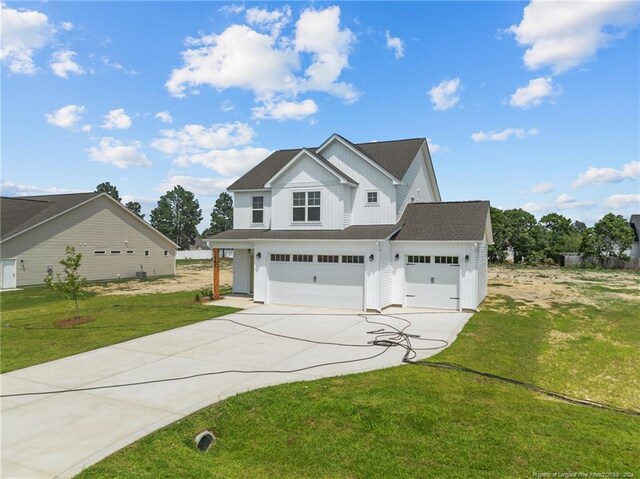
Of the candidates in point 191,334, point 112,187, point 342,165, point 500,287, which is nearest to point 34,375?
point 191,334

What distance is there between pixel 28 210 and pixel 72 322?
20831mm

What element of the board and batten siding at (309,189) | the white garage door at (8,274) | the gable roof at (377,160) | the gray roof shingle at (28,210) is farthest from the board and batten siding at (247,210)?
the white garage door at (8,274)

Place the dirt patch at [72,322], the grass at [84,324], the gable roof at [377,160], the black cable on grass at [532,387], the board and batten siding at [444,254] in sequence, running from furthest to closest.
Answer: the gable roof at [377,160]
the board and batten siding at [444,254]
the dirt patch at [72,322]
the grass at [84,324]
the black cable on grass at [532,387]

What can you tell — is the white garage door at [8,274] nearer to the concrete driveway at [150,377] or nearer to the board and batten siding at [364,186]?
the concrete driveway at [150,377]

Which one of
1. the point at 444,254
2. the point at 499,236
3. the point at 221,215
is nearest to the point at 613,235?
the point at 499,236

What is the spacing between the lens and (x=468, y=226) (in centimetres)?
1611

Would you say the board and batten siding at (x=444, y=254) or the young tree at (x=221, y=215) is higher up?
the young tree at (x=221, y=215)

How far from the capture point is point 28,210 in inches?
1144

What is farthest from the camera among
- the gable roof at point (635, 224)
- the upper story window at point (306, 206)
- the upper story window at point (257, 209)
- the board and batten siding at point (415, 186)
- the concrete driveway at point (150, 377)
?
the gable roof at point (635, 224)

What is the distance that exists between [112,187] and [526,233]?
2891 inches

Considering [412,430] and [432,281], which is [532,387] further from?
[432,281]

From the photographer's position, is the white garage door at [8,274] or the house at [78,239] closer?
the white garage door at [8,274]

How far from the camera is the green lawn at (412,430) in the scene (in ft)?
15.9

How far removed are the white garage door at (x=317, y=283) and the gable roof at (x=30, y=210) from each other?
1815 centimetres
